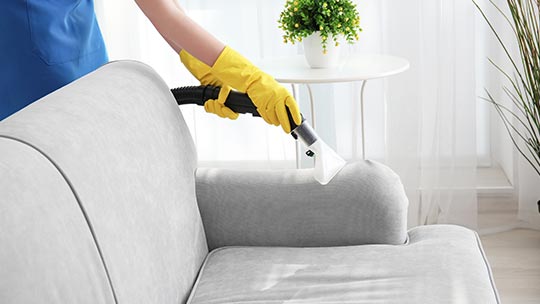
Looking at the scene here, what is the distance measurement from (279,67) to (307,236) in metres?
0.89

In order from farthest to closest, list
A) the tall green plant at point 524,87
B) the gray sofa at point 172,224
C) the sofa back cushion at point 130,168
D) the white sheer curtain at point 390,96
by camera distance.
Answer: the white sheer curtain at point 390,96
the tall green plant at point 524,87
the sofa back cushion at point 130,168
the gray sofa at point 172,224

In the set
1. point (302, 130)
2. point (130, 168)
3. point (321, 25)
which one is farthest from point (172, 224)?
point (321, 25)

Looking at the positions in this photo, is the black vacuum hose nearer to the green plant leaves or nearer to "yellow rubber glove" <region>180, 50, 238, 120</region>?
"yellow rubber glove" <region>180, 50, 238, 120</region>

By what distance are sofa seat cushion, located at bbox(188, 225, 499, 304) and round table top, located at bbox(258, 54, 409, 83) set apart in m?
0.70

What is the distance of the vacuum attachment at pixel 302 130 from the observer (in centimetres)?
201

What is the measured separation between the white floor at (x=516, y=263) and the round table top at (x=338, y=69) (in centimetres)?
74

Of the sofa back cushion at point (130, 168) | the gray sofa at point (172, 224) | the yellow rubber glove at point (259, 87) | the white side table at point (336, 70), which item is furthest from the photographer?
the white side table at point (336, 70)

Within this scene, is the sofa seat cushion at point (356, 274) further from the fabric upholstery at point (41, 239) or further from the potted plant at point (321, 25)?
the potted plant at point (321, 25)

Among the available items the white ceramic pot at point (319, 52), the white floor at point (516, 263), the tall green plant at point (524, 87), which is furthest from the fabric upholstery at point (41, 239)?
the tall green plant at point (524, 87)

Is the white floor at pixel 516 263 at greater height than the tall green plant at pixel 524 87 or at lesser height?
lesser

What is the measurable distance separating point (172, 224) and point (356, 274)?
16.3 inches

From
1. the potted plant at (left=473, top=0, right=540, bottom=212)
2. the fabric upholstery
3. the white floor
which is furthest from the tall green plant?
the fabric upholstery

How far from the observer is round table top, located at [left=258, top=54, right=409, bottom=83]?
8.76ft

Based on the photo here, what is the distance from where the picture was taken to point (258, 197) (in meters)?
2.16
